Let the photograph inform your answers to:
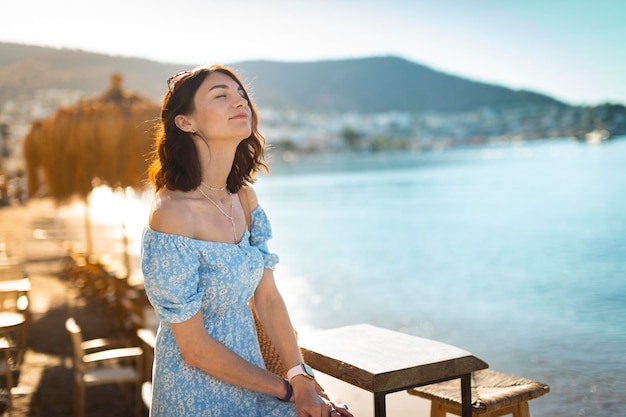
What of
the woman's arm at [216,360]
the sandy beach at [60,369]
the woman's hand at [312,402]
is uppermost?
the woman's arm at [216,360]

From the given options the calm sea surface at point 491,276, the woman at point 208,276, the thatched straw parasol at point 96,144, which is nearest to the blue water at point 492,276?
the calm sea surface at point 491,276

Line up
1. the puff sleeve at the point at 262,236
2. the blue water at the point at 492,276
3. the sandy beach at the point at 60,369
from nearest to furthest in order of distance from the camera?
the puff sleeve at the point at 262,236 → the sandy beach at the point at 60,369 → the blue water at the point at 492,276

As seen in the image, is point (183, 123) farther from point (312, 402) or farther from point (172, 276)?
point (312, 402)

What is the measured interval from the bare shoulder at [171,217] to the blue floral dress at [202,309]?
0.06 ft

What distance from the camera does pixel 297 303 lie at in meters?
10.5

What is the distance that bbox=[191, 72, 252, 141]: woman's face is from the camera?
1.91 metres

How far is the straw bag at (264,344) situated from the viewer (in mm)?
2080

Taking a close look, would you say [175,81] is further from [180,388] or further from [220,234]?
[180,388]

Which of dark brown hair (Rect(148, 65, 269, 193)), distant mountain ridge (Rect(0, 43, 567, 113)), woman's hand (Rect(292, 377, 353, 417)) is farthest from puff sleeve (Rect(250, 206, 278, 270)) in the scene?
distant mountain ridge (Rect(0, 43, 567, 113))

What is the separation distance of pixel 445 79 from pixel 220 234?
9180 centimetres

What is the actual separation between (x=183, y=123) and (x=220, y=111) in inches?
4.0

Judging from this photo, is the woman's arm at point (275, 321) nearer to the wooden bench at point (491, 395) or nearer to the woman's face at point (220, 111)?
the woman's face at point (220, 111)

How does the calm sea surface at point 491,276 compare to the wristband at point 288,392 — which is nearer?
the wristband at point 288,392

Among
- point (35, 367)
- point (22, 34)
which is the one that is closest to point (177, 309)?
point (35, 367)
